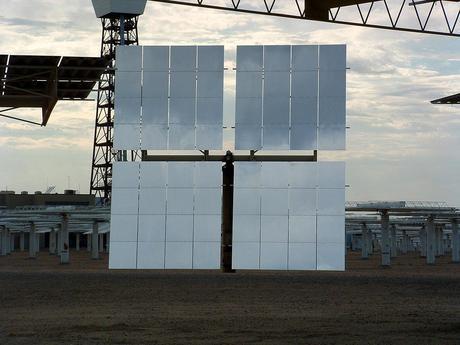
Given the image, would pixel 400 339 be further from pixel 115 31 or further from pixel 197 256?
pixel 115 31

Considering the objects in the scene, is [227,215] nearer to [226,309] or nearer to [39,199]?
[226,309]

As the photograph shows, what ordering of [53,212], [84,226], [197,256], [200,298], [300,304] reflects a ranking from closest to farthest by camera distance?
[300,304]
[200,298]
[197,256]
[53,212]
[84,226]

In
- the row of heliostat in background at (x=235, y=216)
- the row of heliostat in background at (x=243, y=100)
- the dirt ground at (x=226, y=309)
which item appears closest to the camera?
the dirt ground at (x=226, y=309)

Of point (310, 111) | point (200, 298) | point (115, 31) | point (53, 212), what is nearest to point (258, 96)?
point (310, 111)

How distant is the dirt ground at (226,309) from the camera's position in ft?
72.9

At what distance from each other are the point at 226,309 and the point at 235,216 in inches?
267

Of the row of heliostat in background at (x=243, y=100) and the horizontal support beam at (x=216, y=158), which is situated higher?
the row of heliostat in background at (x=243, y=100)

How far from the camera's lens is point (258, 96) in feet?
115

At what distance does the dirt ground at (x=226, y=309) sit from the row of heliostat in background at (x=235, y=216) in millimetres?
1221

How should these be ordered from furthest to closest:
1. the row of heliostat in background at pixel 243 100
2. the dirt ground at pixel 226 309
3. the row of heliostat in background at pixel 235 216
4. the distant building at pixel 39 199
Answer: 1. the distant building at pixel 39 199
2. the row of heliostat in background at pixel 243 100
3. the row of heliostat in background at pixel 235 216
4. the dirt ground at pixel 226 309

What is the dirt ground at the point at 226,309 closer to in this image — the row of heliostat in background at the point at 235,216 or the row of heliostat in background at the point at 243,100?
the row of heliostat in background at the point at 235,216

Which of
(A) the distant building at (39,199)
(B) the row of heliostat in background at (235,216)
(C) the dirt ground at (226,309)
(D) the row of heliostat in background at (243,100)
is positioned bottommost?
Answer: (C) the dirt ground at (226,309)

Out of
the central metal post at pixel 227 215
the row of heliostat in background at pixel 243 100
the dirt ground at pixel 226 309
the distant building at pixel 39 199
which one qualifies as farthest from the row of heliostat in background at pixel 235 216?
the distant building at pixel 39 199

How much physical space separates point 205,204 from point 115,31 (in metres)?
68.4
